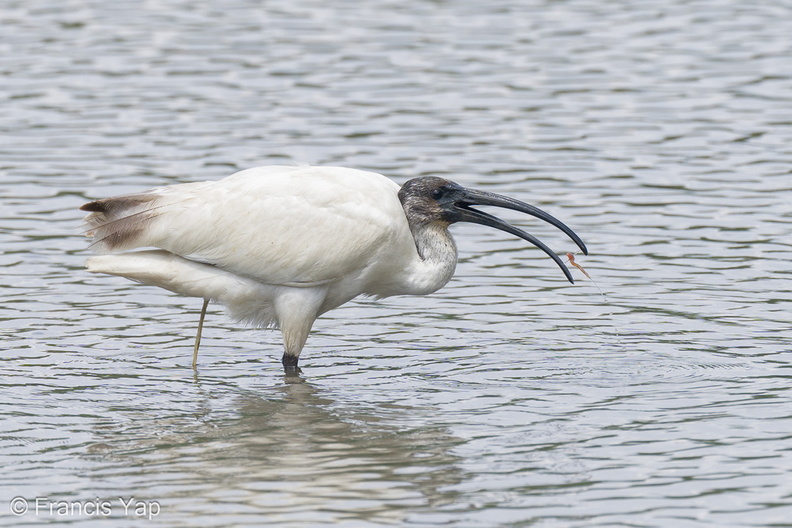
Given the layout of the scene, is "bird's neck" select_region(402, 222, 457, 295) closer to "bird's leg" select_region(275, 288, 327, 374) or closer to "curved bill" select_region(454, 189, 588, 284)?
"curved bill" select_region(454, 189, 588, 284)

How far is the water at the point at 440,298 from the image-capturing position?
26.9ft

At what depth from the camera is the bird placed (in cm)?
1034

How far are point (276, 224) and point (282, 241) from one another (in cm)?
14

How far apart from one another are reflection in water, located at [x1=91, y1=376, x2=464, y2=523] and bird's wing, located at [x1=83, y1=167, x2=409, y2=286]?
0.87 metres

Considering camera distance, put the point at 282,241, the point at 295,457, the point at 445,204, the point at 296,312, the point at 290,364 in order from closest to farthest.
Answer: the point at 295,457 → the point at 282,241 → the point at 296,312 → the point at 290,364 → the point at 445,204

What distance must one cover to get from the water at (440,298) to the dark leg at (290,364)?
0.10 m

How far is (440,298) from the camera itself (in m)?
12.7

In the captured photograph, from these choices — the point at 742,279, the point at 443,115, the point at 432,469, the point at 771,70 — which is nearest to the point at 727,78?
the point at 771,70

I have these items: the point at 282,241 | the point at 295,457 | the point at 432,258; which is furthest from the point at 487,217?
the point at 295,457

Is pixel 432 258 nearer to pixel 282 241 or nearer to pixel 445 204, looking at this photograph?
pixel 445 204

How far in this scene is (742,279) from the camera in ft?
40.8

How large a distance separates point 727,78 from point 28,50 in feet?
31.8
